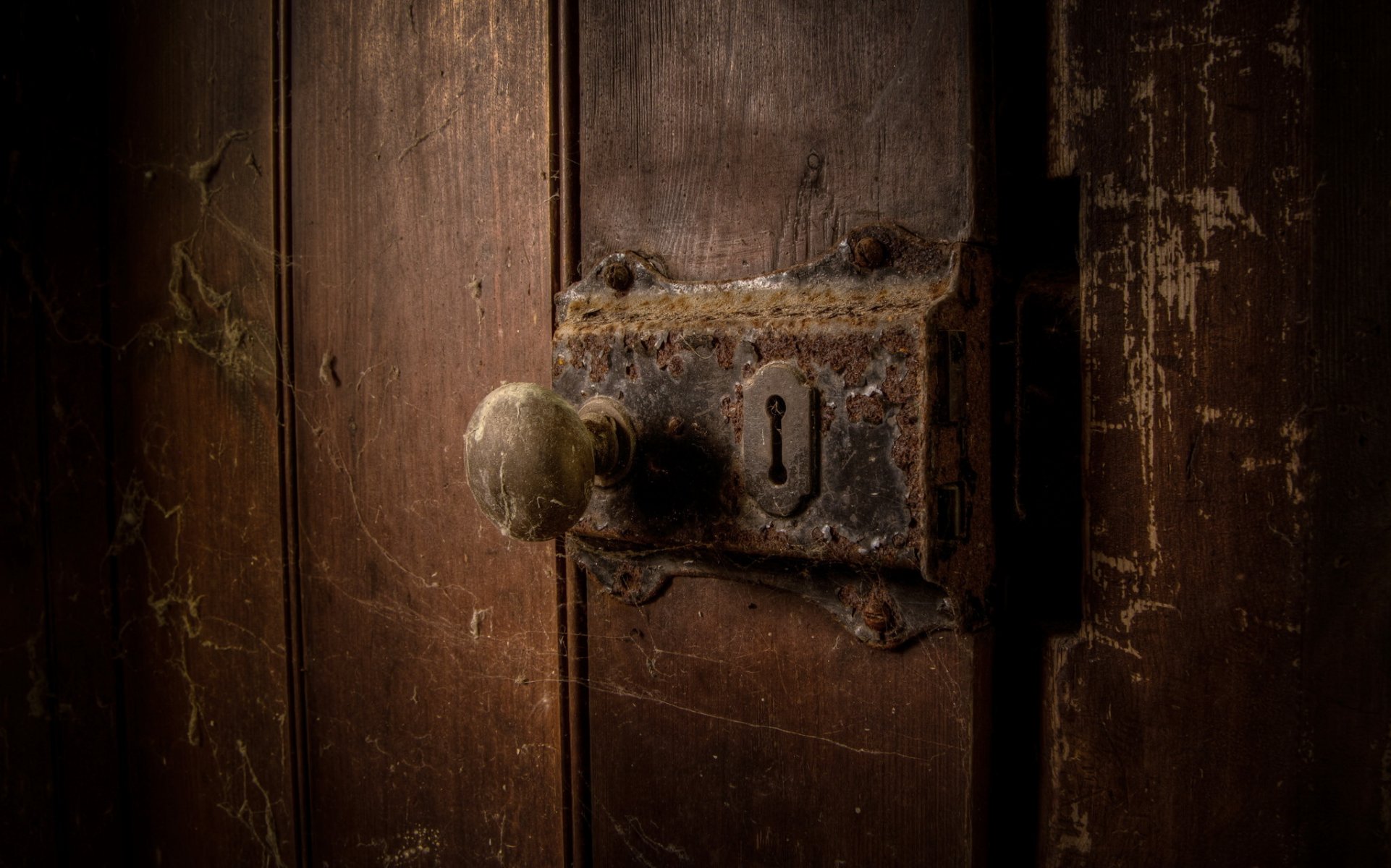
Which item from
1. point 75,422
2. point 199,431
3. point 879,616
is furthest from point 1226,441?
point 75,422

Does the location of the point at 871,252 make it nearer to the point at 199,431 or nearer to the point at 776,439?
the point at 776,439

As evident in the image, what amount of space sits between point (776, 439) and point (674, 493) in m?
0.07

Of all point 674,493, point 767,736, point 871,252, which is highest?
point 871,252

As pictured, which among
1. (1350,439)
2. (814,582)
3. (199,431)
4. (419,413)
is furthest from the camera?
(199,431)

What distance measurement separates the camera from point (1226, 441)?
0.31 metres

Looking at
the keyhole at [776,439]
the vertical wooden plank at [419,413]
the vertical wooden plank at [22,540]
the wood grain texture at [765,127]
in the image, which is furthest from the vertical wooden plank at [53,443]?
the keyhole at [776,439]

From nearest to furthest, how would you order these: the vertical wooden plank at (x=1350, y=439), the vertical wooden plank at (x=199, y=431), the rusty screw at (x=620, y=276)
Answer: the vertical wooden plank at (x=1350, y=439) → the rusty screw at (x=620, y=276) → the vertical wooden plank at (x=199, y=431)

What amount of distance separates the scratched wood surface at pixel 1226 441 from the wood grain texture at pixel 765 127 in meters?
0.06

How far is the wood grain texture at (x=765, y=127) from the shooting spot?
35cm

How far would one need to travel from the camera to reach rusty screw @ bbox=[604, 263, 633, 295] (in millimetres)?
447

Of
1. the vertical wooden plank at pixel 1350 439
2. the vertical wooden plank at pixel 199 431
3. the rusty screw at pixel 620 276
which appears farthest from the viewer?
the vertical wooden plank at pixel 199 431

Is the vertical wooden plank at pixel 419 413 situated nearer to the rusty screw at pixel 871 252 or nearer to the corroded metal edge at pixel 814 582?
the corroded metal edge at pixel 814 582

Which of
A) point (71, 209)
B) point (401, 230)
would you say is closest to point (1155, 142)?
point (401, 230)

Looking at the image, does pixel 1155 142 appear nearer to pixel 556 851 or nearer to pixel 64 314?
pixel 556 851
